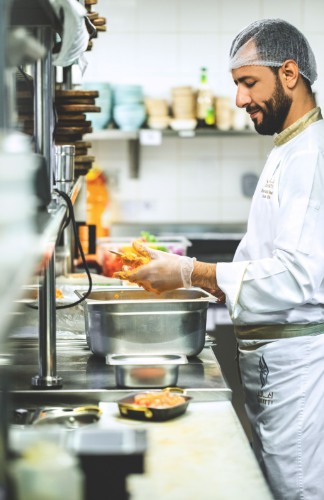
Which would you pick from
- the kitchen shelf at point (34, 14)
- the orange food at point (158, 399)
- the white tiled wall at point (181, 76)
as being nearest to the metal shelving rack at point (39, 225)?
the kitchen shelf at point (34, 14)

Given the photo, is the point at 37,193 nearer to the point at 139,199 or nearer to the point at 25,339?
the point at 25,339

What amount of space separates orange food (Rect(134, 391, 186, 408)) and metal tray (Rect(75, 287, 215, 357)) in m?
0.40

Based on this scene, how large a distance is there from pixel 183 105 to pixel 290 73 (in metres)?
2.99

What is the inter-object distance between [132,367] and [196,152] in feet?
12.7

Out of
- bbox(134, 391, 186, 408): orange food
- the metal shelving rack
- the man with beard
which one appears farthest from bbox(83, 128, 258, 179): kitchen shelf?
bbox(134, 391, 186, 408): orange food

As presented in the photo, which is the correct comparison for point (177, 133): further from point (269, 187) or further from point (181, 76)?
point (269, 187)

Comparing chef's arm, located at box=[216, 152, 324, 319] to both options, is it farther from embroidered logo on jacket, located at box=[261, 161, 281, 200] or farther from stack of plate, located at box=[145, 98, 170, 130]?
stack of plate, located at box=[145, 98, 170, 130]

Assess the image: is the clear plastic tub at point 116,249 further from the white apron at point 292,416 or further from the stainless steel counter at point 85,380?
the white apron at point 292,416

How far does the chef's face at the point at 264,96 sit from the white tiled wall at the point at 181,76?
3298mm

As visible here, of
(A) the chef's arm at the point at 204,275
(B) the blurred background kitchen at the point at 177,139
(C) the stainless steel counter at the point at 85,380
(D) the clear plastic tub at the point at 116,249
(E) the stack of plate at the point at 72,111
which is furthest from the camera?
(B) the blurred background kitchen at the point at 177,139

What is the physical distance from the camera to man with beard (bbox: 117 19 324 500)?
1.76 m

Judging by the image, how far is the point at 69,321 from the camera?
7.61 feet

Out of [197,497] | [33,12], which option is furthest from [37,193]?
[197,497]

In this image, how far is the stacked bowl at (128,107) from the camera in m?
4.78
